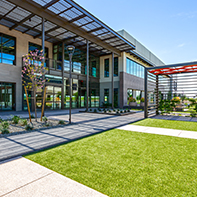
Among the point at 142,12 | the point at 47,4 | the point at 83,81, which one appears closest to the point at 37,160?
the point at 47,4

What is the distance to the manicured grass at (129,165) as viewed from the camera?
2545 millimetres

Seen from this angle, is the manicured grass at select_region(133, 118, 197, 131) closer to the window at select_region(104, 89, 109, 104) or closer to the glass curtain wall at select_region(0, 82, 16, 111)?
the glass curtain wall at select_region(0, 82, 16, 111)

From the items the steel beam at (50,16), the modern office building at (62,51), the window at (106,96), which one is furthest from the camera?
the window at (106,96)

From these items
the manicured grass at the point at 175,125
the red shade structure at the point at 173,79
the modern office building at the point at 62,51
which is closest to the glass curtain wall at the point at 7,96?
the modern office building at the point at 62,51

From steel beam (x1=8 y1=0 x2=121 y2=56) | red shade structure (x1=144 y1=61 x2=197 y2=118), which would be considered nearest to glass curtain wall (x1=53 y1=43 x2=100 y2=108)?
steel beam (x1=8 y1=0 x2=121 y2=56)

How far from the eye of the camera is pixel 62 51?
19.5m

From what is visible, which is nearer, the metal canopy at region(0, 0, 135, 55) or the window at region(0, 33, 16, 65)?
the metal canopy at region(0, 0, 135, 55)

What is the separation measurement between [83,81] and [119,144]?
61.6 ft

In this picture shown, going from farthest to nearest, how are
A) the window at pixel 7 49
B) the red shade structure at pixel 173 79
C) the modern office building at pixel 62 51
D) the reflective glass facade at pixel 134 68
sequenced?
the reflective glass facade at pixel 134 68
the window at pixel 7 49
the modern office building at pixel 62 51
the red shade structure at pixel 173 79

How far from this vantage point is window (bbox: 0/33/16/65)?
15.1 metres

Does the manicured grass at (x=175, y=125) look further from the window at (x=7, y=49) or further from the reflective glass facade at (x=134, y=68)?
the reflective glass facade at (x=134, y=68)

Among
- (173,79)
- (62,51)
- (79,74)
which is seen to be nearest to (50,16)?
(62,51)

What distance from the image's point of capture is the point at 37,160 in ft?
12.0

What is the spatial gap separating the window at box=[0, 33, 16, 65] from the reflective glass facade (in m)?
16.8
